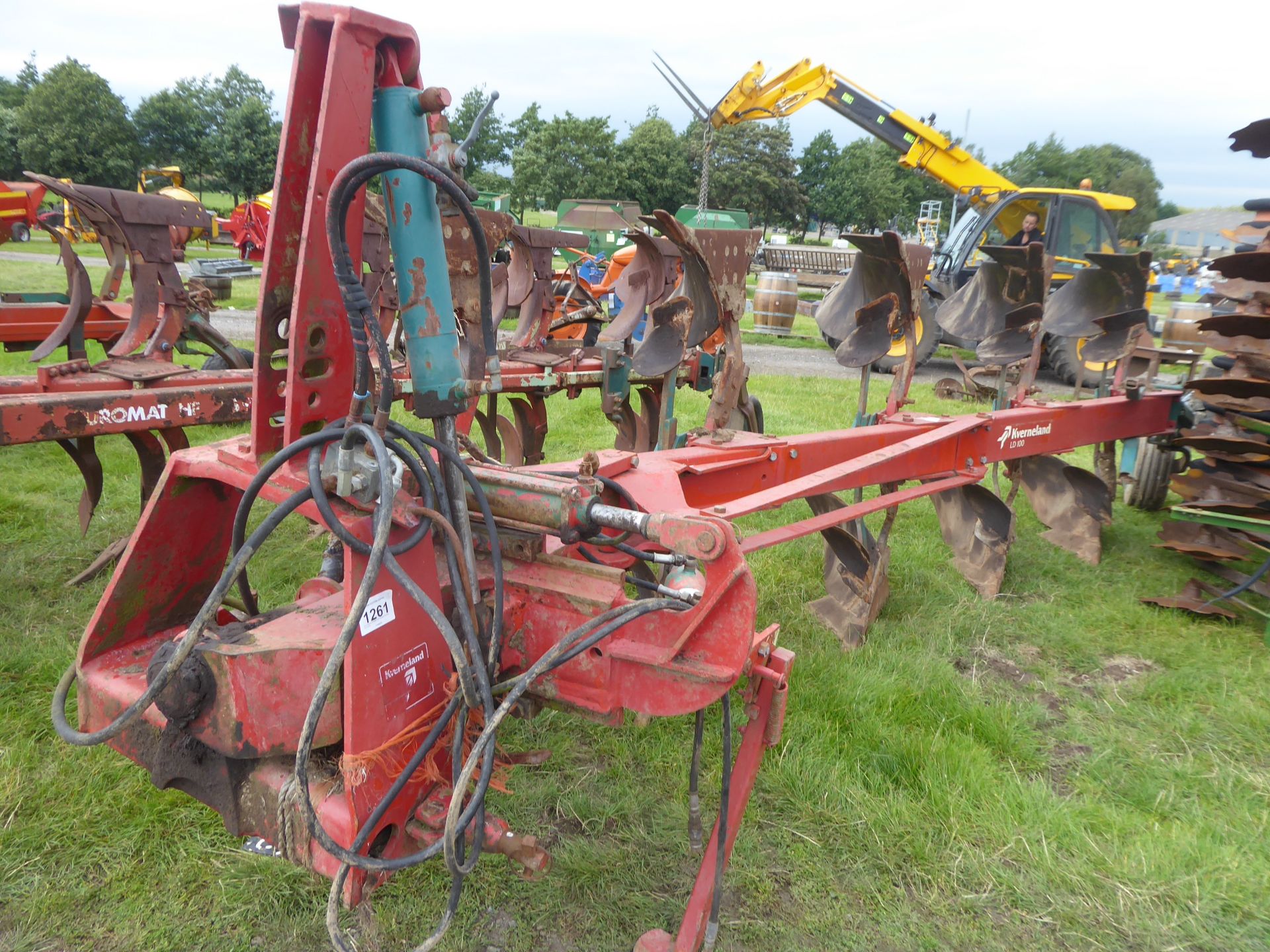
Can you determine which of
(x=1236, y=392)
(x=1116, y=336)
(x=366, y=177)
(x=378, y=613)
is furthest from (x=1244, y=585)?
(x=366, y=177)

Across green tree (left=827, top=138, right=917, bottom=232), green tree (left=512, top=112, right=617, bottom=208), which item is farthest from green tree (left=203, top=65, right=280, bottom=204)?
green tree (left=827, top=138, right=917, bottom=232)

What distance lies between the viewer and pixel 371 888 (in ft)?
5.34

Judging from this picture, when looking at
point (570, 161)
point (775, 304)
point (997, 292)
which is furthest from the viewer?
point (570, 161)

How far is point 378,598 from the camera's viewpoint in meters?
1.57

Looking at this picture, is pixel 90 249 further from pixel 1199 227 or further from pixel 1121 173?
pixel 1121 173

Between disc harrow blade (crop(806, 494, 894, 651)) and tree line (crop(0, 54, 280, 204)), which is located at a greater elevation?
tree line (crop(0, 54, 280, 204))

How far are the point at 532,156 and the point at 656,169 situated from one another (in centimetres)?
678

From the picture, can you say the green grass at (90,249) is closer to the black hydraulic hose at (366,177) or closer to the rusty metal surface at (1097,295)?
the rusty metal surface at (1097,295)

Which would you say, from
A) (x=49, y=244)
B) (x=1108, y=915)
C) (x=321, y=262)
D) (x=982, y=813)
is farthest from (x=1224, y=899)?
(x=49, y=244)

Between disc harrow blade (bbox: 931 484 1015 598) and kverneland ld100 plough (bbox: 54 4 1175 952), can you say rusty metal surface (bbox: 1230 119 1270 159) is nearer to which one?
disc harrow blade (bbox: 931 484 1015 598)

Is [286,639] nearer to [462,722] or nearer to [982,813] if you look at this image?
[462,722]

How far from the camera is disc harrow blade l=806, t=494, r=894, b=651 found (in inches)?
142

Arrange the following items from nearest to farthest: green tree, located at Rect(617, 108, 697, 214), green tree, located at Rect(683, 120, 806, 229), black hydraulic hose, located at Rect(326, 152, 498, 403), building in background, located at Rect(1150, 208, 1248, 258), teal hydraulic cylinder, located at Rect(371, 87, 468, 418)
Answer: black hydraulic hose, located at Rect(326, 152, 498, 403), teal hydraulic cylinder, located at Rect(371, 87, 468, 418), building in background, located at Rect(1150, 208, 1248, 258), green tree, located at Rect(617, 108, 697, 214), green tree, located at Rect(683, 120, 806, 229)

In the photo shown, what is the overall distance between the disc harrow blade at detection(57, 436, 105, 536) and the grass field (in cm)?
36
